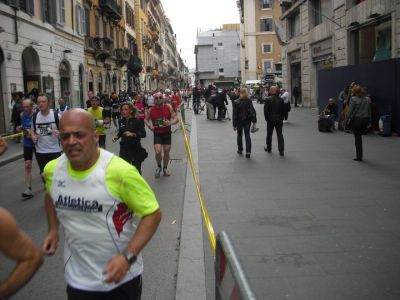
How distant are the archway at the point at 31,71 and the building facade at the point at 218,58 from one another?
292 ft

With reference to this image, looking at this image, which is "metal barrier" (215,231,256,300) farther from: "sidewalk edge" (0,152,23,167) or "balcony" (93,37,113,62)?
"balcony" (93,37,113,62)

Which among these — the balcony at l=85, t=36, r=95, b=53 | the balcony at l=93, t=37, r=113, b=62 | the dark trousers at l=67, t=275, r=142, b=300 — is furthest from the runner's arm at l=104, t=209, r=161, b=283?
the balcony at l=93, t=37, r=113, b=62

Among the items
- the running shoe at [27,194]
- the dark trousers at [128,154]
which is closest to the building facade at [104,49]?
the running shoe at [27,194]

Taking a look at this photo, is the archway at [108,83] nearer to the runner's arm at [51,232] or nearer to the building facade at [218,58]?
the runner's arm at [51,232]

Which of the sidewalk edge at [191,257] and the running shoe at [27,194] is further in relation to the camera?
the running shoe at [27,194]

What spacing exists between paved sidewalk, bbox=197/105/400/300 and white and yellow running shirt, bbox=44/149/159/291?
1.83 m

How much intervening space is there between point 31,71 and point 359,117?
1645 centimetres

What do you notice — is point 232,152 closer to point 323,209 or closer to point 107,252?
point 323,209

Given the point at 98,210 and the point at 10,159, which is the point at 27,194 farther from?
the point at 98,210

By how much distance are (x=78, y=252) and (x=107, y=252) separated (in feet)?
0.55

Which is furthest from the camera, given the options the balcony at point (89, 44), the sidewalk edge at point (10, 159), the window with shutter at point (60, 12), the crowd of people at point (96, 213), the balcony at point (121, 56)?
the balcony at point (121, 56)

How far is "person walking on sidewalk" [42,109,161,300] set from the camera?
255 centimetres

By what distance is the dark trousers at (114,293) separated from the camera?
103 inches

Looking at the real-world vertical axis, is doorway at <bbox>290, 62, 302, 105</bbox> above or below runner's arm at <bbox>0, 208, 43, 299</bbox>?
above
